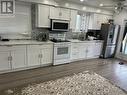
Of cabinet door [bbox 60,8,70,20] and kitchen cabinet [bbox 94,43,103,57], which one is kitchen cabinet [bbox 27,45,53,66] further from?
kitchen cabinet [bbox 94,43,103,57]

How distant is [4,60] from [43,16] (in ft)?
6.46

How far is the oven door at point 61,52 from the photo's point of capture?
13.8 ft

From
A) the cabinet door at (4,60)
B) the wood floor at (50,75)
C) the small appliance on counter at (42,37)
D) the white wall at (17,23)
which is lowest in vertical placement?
the wood floor at (50,75)

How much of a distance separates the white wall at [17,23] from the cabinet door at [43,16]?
441 millimetres

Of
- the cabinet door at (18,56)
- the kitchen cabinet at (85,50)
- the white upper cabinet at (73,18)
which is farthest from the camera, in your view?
the kitchen cabinet at (85,50)

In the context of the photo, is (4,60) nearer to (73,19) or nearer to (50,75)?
(50,75)

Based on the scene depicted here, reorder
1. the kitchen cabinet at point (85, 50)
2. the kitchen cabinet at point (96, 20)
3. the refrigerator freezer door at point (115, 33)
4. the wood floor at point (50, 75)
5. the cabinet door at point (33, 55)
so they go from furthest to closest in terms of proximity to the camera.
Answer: the refrigerator freezer door at point (115, 33) → the kitchen cabinet at point (96, 20) → the kitchen cabinet at point (85, 50) → the cabinet door at point (33, 55) → the wood floor at point (50, 75)

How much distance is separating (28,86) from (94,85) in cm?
178

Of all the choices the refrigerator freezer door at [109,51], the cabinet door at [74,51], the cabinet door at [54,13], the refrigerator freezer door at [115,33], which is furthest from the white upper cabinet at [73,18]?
the refrigerator freezer door at [115,33]

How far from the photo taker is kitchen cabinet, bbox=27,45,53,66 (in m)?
3.72

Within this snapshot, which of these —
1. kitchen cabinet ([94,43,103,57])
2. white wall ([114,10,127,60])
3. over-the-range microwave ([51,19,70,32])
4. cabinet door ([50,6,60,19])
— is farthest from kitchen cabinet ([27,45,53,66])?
white wall ([114,10,127,60])

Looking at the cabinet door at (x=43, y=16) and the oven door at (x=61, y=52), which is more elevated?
the cabinet door at (x=43, y=16)

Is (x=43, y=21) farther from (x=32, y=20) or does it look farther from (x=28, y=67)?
(x=28, y=67)

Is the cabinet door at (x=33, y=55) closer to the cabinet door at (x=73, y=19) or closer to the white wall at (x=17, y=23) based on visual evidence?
the white wall at (x=17, y=23)
